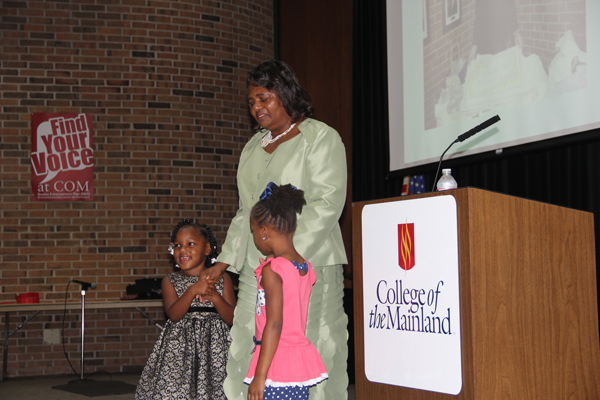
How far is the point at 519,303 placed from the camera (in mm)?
1695

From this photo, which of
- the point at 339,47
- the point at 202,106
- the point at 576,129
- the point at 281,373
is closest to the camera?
the point at 281,373

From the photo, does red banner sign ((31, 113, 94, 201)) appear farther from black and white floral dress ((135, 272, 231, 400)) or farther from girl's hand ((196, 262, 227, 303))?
girl's hand ((196, 262, 227, 303))

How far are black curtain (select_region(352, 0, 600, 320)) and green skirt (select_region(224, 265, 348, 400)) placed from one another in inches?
55.7

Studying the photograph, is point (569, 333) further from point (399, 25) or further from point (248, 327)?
point (399, 25)

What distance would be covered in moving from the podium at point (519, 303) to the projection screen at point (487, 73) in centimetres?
92

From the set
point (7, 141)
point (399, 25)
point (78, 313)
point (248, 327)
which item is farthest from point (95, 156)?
point (248, 327)

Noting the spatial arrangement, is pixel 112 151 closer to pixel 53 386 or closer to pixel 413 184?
pixel 53 386

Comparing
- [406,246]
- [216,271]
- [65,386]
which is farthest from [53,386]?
[406,246]

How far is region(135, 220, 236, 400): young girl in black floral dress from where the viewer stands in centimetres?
269

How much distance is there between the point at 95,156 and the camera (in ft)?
17.7

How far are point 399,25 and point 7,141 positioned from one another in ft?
12.0

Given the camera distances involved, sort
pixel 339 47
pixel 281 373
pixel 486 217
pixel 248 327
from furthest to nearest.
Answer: pixel 339 47
pixel 248 327
pixel 281 373
pixel 486 217

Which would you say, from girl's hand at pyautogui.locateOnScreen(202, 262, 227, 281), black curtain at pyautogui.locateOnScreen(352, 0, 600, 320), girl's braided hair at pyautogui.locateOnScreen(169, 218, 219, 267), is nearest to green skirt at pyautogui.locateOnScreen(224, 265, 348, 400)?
girl's hand at pyautogui.locateOnScreen(202, 262, 227, 281)

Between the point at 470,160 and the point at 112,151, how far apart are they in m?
3.45
